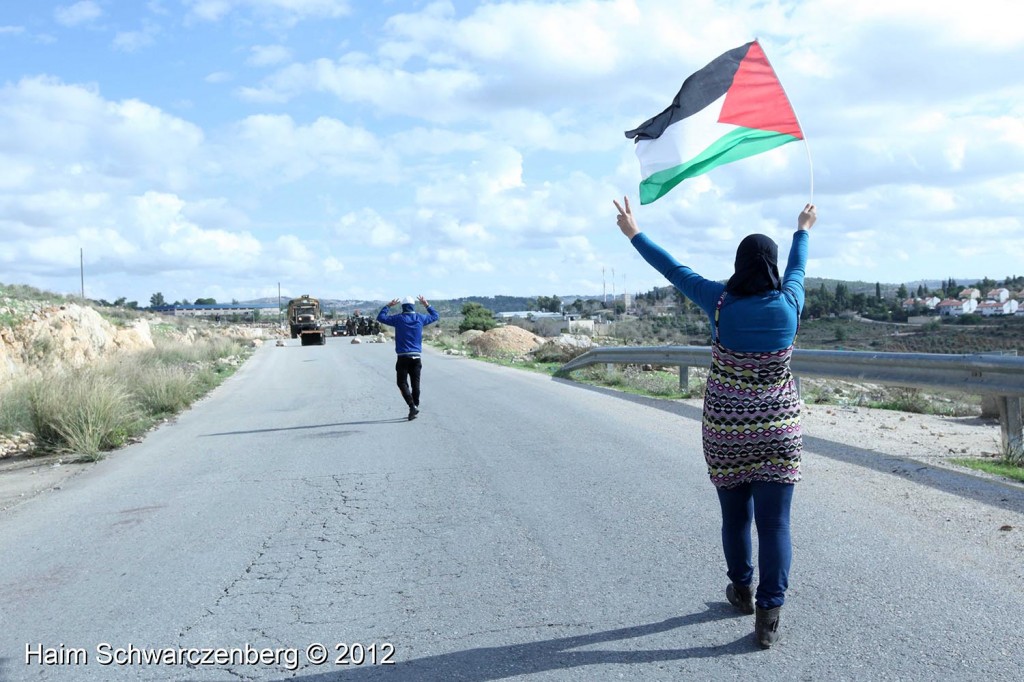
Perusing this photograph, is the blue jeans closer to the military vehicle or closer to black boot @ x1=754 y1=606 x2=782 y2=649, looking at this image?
black boot @ x1=754 y1=606 x2=782 y2=649

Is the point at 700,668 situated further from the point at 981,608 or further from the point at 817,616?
the point at 981,608

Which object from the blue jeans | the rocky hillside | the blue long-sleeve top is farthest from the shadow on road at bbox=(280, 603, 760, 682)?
the rocky hillside

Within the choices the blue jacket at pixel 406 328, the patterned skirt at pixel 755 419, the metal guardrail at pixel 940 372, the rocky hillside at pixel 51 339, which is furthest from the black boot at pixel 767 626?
the rocky hillside at pixel 51 339

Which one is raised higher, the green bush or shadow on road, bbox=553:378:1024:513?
the green bush

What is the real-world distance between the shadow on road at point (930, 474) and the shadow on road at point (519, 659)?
3750mm

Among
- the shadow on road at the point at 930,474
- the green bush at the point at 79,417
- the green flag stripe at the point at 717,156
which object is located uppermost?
the green flag stripe at the point at 717,156

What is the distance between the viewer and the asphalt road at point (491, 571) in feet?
13.8

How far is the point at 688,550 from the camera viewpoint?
577 cm

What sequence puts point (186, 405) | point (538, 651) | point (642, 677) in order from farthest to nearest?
point (186, 405), point (538, 651), point (642, 677)

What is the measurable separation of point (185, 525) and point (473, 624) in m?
3.40

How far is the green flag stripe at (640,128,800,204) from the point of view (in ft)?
21.3

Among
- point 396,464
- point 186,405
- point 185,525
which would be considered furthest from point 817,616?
point 186,405

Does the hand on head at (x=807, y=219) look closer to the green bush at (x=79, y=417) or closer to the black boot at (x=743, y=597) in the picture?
the black boot at (x=743, y=597)

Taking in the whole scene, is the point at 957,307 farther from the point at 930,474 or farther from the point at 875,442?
the point at 930,474
